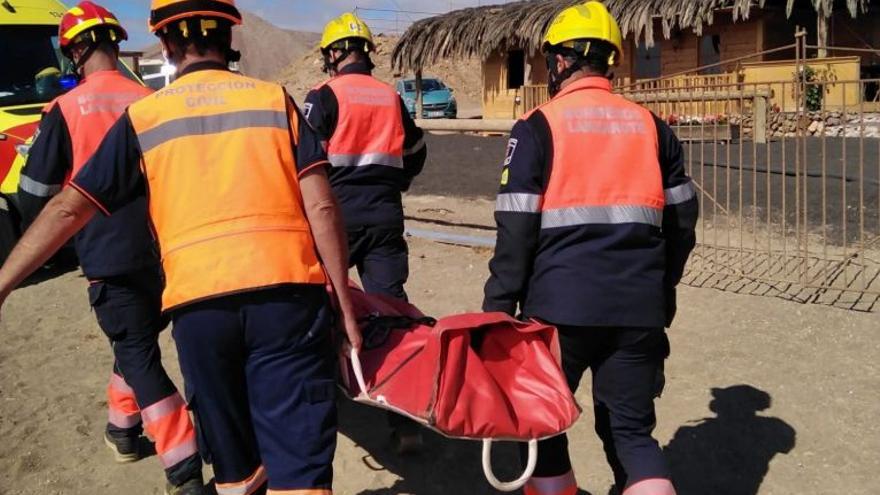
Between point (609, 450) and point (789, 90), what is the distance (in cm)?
1666

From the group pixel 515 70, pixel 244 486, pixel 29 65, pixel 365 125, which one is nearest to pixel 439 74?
pixel 515 70

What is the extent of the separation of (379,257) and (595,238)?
1.67 metres

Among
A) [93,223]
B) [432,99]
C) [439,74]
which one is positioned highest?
[439,74]

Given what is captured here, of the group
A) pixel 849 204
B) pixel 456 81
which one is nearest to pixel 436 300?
pixel 849 204

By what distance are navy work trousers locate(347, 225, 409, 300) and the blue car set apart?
2729cm

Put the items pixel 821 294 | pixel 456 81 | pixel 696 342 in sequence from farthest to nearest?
pixel 456 81 < pixel 821 294 < pixel 696 342

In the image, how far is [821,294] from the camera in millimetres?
6273

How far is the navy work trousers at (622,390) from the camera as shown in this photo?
9.39 ft

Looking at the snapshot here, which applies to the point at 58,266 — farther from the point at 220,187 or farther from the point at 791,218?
the point at 791,218

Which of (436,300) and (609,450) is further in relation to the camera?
(436,300)

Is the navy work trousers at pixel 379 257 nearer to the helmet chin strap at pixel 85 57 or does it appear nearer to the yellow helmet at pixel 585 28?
the helmet chin strap at pixel 85 57

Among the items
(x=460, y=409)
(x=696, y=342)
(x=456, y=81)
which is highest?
(x=456, y=81)

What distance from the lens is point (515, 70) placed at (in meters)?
28.2

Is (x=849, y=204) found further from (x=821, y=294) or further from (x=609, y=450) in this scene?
(x=609, y=450)
